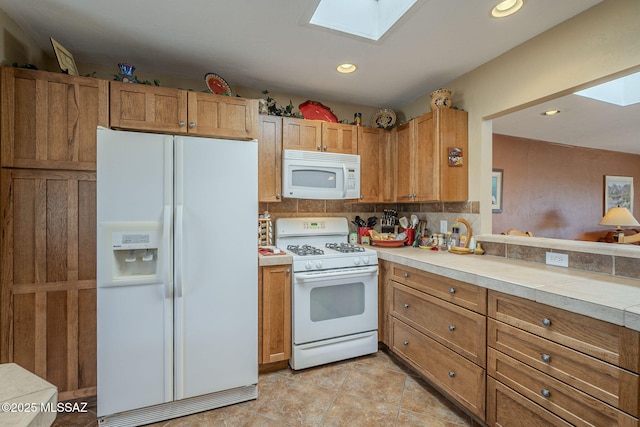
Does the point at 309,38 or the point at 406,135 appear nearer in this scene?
the point at 309,38

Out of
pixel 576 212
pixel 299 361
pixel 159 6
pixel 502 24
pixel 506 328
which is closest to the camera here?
pixel 506 328

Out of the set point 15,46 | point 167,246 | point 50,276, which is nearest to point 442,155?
point 167,246

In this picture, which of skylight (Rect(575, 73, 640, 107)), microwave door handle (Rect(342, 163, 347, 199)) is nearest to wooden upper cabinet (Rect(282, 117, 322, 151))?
microwave door handle (Rect(342, 163, 347, 199))

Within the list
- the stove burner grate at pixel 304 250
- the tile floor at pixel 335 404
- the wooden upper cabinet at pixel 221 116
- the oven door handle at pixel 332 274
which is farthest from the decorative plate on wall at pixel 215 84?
the tile floor at pixel 335 404

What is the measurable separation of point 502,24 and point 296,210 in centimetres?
213

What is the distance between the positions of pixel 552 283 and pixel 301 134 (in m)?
2.13

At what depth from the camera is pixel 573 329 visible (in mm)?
1195

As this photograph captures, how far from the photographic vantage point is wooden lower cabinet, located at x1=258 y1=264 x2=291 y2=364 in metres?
2.16

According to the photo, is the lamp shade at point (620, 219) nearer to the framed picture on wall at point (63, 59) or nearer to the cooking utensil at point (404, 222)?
the cooking utensil at point (404, 222)

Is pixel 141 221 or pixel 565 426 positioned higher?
pixel 141 221

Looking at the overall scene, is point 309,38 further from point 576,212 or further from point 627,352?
point 576,212

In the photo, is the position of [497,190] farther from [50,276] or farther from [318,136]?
[50,276]

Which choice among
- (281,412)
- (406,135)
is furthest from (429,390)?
(406,135)

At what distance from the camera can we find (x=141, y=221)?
5.58ft
